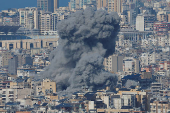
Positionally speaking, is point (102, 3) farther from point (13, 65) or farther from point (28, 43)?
point (13, 65)

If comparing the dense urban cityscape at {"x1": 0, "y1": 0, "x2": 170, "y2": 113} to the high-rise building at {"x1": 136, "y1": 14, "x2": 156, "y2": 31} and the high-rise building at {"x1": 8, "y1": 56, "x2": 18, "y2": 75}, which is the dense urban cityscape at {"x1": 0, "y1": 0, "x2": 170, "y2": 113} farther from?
the high-rise building at {"x1": 136, "y1": 14, "x2": 156, "y2": 31}

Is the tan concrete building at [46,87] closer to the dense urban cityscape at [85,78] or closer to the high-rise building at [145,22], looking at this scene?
the dense urban cityscape at [85,78]

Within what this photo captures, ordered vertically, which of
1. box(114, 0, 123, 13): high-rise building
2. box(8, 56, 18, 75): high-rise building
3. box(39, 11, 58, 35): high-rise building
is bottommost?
box(8, 56, 18, 75): high-rise building

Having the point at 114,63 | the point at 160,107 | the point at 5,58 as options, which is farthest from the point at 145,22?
the point at 160,107

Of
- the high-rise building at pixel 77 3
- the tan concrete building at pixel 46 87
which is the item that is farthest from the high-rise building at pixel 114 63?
the high-rise building at pixel 77 3

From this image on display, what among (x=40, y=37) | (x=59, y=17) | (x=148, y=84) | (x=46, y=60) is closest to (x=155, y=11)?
(x=59, y=17)

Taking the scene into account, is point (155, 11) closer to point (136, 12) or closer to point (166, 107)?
point (136, 12)

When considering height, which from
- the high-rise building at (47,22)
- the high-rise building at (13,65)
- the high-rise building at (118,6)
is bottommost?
the high-rise building at (13,65)

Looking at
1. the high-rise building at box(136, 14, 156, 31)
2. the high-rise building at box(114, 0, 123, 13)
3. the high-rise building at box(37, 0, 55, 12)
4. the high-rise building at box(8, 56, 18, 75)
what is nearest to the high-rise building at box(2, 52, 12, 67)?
the high-rise building at box(8, 56, 18, 75)
